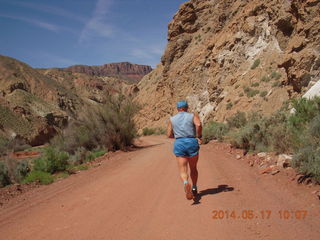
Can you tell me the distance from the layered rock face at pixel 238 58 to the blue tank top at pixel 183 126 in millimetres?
10367

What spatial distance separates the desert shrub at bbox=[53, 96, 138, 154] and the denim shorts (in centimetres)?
1208

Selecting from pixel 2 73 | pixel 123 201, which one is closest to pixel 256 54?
pixel 123 201

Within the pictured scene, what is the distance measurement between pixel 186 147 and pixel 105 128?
12709 millimetres

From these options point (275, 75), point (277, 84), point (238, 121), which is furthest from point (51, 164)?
point (275, 75)

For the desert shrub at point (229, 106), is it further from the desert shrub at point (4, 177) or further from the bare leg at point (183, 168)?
the bare leg at point (183, 168)

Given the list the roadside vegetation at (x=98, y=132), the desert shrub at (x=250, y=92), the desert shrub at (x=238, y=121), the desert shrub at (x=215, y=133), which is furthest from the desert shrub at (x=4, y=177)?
the desert shrub at (x=250, y=92)

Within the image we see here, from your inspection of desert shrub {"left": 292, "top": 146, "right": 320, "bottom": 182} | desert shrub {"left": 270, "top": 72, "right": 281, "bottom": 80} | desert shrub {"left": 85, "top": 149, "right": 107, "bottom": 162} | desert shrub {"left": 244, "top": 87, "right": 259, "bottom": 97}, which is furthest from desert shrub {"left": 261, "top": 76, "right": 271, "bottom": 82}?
desert shrub {"left": 292, "top": 146, "right": 320, "bottom": 182}

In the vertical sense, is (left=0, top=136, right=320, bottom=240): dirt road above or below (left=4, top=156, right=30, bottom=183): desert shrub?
below

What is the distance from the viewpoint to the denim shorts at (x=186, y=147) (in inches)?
217

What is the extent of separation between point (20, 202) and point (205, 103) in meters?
25.6

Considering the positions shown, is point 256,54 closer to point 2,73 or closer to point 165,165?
point 165,165

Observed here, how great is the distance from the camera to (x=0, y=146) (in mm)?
→ 24062

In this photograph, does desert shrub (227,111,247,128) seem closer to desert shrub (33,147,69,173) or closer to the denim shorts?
desert shrub (33,147,69,173)

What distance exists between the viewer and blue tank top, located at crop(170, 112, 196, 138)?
5.58 metres
